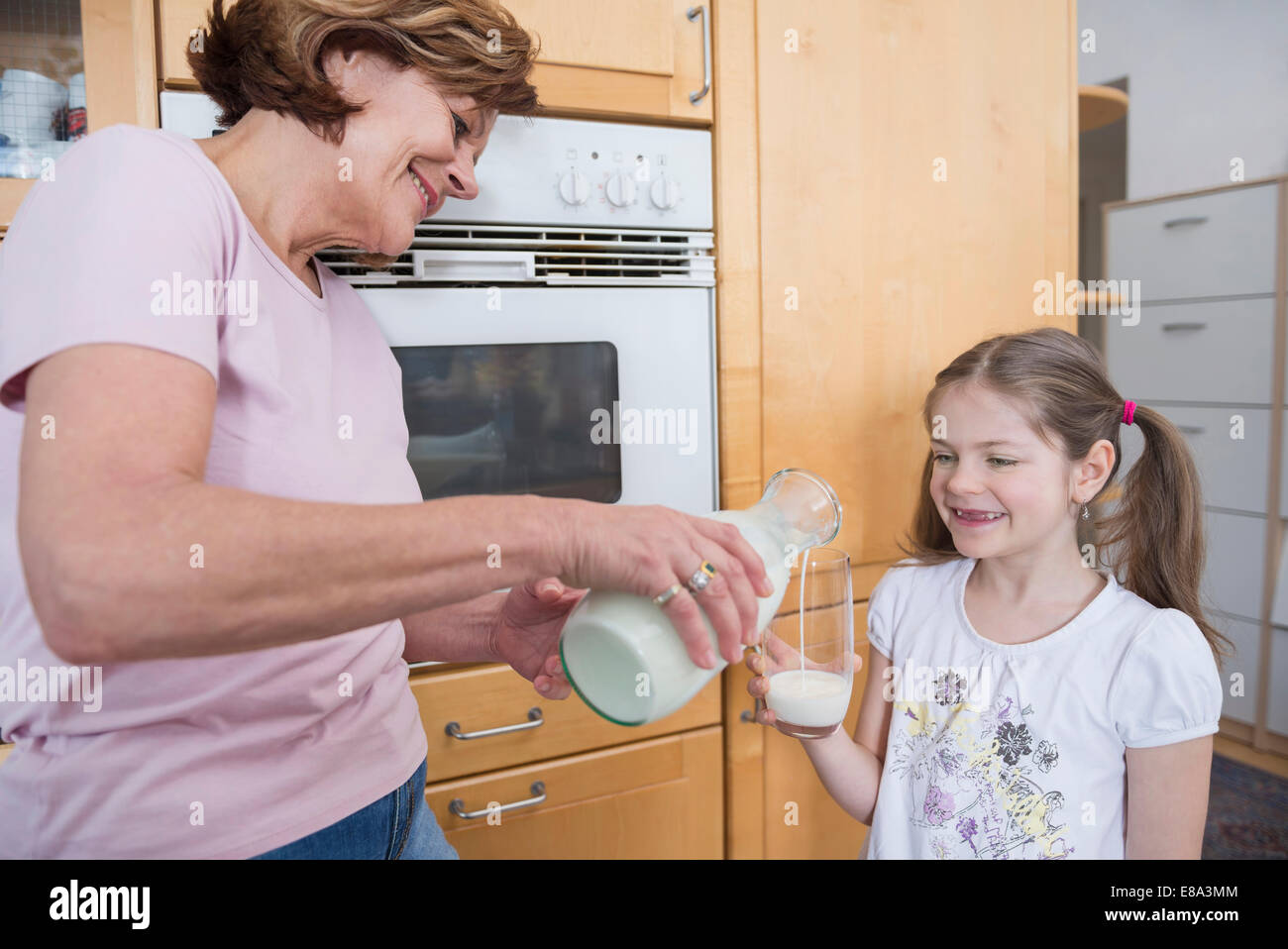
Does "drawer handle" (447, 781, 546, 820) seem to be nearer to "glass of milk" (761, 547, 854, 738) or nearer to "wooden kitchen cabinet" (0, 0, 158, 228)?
"glass of milk" (761, 547, 854, 738)

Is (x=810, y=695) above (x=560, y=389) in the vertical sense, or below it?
below

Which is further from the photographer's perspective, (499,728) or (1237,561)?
(1237,561)

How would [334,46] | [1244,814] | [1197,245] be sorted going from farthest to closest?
[1197,245], [1244,814], [334,46]

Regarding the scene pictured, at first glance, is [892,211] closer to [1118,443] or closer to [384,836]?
[1118,443]

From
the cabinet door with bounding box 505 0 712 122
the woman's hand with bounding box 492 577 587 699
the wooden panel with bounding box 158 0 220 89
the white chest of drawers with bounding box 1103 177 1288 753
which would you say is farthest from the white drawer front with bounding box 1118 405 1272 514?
the wooden panel with bounding box 158 0 220 89

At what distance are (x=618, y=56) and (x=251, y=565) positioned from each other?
3.25 feet

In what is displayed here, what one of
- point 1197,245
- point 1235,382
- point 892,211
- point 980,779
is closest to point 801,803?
point 980,779

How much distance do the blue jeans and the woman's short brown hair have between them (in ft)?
2.00

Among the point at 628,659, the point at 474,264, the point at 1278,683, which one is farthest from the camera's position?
the point at 1278,683

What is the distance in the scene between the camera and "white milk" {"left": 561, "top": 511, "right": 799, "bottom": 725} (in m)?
0.61

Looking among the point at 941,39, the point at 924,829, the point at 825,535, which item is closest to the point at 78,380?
the point at 825,535

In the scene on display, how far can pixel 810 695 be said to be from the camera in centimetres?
92

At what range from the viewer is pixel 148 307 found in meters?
0.55
